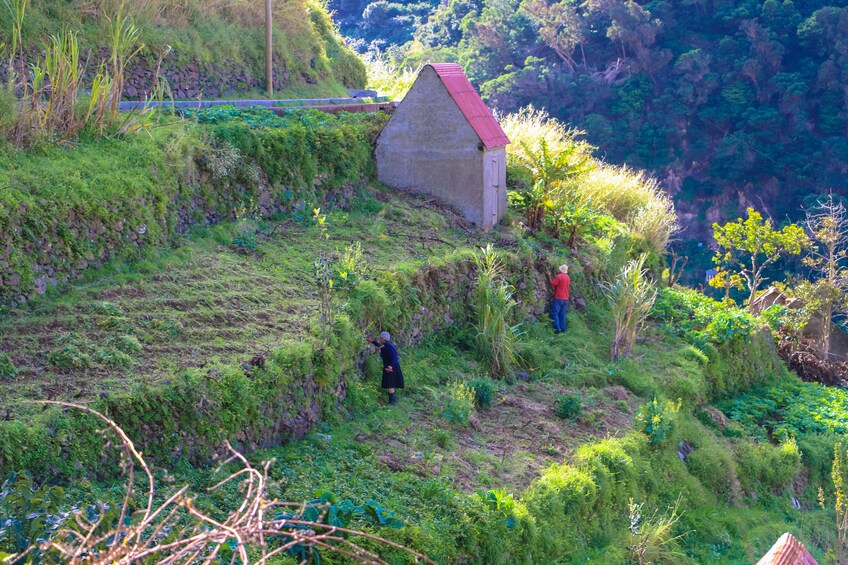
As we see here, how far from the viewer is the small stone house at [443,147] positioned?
48.1ft

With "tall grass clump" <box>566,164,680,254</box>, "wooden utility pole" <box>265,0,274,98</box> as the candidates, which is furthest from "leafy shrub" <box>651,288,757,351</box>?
"wooden utility pole" <box>265,0,274,98</box>

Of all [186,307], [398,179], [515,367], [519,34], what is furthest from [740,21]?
[186,307]

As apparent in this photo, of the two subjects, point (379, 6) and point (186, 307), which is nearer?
point (186, 307)

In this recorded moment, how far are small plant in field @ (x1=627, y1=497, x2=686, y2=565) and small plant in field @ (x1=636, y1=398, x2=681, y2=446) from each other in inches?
50.8

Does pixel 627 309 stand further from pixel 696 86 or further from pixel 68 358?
pixel 696 86

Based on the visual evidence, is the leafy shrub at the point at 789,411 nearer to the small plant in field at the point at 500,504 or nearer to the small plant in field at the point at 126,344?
the small plant in field at the point at 500,504

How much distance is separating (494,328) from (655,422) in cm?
241

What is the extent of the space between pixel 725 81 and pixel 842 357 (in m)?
23.2

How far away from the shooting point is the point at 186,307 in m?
8.99

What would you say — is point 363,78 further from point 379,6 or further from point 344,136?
point 379,6

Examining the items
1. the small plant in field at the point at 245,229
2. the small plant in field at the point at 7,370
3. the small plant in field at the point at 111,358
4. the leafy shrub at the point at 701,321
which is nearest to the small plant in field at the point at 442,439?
the small plant in field at the point at 111,358

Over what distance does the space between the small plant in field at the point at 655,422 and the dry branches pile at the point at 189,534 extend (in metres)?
5.68

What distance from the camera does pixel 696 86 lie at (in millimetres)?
41188

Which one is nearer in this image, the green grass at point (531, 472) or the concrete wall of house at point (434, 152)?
the green grass at point (531, 472)
